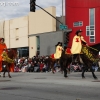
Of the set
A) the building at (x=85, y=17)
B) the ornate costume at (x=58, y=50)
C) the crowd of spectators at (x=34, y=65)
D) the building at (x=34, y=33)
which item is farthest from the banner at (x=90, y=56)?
the building at (x=34, y=33)

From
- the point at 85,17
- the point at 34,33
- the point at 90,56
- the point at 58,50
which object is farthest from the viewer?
the point at 34,33

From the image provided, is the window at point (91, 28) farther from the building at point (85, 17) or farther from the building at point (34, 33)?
the building at point (34, 33)

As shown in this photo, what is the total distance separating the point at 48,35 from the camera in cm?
5041

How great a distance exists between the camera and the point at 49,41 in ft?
165

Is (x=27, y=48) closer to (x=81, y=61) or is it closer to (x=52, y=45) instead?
(x=52, y=45)

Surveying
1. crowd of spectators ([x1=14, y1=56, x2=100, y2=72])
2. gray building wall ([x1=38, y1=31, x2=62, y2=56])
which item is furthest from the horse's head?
gray building wall ([x1=38, y1=31, x2=62, y2=56])

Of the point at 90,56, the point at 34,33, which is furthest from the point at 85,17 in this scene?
the point at 90,56

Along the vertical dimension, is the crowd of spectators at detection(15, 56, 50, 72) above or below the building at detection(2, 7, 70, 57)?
below

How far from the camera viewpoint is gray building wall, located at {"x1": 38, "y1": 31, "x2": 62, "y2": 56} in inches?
1909

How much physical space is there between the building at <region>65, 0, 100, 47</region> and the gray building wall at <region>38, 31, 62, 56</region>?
2239 mm

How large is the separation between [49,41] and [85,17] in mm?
6963

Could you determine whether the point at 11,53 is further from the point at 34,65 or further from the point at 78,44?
the point at 34,65

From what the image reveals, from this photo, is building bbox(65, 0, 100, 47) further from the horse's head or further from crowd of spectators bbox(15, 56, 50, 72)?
the horse's head

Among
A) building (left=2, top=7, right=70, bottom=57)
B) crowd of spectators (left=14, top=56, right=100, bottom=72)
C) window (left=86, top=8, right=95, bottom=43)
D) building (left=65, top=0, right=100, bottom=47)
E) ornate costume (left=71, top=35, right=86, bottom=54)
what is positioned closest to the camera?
ornate costume (left=71, top=35, right=86, bottom=54)
